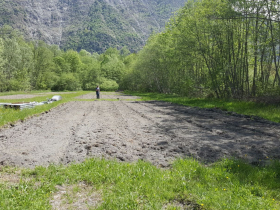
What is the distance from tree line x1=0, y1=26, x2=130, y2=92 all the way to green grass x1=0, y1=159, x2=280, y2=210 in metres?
53.9

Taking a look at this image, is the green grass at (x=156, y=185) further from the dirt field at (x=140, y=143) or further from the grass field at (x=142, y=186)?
the dirt field at (x=140, y=143)

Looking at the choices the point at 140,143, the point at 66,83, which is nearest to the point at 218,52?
the point at 140,143

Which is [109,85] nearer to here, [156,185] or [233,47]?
[233,47]

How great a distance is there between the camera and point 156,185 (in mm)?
4305

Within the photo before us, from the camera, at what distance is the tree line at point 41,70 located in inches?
2247

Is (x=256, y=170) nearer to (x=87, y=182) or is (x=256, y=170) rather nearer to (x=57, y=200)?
(x=87, y=182)

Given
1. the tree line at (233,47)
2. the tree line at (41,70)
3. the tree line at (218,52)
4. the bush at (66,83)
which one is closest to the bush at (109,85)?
the tree line at (41,70)

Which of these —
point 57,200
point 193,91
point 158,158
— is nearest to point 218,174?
point 158,158

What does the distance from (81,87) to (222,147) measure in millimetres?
84666

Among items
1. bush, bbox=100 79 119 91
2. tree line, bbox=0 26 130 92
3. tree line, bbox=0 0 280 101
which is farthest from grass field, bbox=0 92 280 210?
bush, bbox=100 79 119 91

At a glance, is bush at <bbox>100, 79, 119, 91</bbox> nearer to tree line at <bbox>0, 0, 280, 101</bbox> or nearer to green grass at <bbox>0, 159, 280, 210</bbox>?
tree line at <bbox>0, 0, 280, 101</bbox>

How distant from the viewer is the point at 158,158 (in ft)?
19.8

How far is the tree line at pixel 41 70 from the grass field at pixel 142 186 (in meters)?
53.9

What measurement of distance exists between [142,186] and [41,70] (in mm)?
82484
